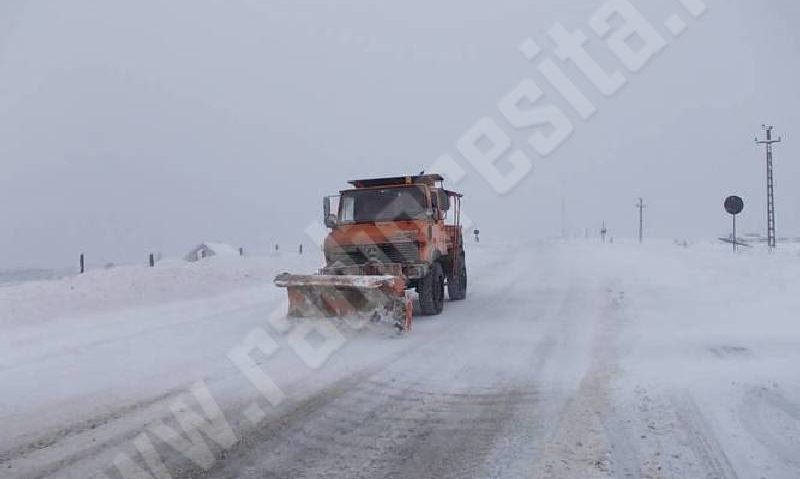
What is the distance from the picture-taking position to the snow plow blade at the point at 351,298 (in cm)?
1009

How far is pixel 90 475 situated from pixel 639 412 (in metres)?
4.42

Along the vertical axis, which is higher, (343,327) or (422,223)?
(422,223)

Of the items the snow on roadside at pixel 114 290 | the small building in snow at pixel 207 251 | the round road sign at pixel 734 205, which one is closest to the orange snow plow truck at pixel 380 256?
the snow on roadside at pixel 114 290

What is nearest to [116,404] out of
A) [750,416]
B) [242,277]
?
[750,416]

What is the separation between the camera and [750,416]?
211 inches

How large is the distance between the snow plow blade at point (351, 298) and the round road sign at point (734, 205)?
82.0ft

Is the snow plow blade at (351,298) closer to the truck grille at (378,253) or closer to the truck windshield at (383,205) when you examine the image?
the truck grille at (378,253)

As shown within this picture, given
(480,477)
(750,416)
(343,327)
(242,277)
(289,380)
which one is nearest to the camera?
(480,477)

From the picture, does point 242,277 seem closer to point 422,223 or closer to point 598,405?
point 422,223

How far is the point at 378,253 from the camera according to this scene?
11.7 metres

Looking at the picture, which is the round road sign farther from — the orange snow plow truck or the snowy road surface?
the orange snow plow truck

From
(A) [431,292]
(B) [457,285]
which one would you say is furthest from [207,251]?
(A) [431,292]

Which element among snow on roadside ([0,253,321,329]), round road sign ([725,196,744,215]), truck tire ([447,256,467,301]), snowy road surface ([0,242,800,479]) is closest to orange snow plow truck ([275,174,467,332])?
snowy road surface ([0,242,800,479])

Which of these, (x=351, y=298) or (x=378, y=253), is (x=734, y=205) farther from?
(x=351, y=298)
